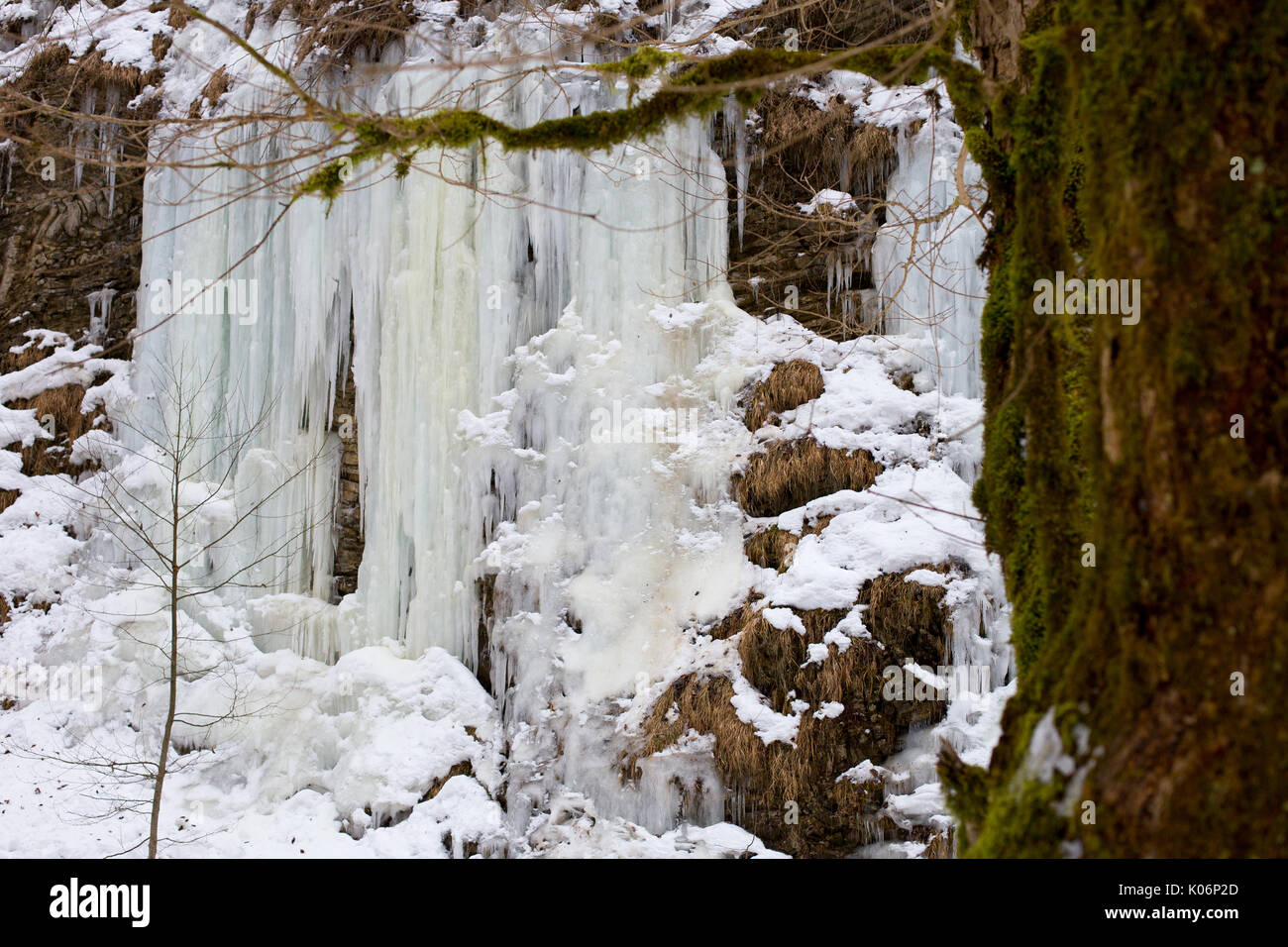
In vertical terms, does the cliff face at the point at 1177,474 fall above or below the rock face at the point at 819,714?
above

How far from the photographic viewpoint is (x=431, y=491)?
821cm

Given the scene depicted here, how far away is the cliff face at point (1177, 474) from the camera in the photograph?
1467 millimetres

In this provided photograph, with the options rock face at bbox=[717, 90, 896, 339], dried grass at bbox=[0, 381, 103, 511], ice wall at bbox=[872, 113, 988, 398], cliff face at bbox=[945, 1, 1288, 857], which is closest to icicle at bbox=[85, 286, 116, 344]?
dried grass at bbox=[0, 381, 103, 511]

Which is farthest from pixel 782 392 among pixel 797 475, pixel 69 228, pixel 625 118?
pixel 69 228

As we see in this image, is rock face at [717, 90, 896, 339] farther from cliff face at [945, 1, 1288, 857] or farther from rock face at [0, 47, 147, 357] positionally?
cliff face at [945, 1, 1288, 857]

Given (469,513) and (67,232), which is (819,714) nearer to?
(469,513)

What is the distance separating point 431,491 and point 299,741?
239 cm

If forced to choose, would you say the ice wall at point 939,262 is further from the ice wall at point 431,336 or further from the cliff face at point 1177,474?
the cliff face at point 1177,474

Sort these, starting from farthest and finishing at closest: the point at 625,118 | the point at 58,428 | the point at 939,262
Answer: the point at 58,428 < the point at 939,262 < the point at 625,118

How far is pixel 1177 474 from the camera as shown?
1.55 metres

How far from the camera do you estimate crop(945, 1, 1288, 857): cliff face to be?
57.7 inches

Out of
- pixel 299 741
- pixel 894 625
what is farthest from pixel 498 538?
pixel 894 625

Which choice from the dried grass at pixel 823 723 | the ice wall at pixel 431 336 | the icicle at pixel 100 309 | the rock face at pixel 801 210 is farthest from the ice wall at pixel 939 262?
the icicle at pixel 100 309
